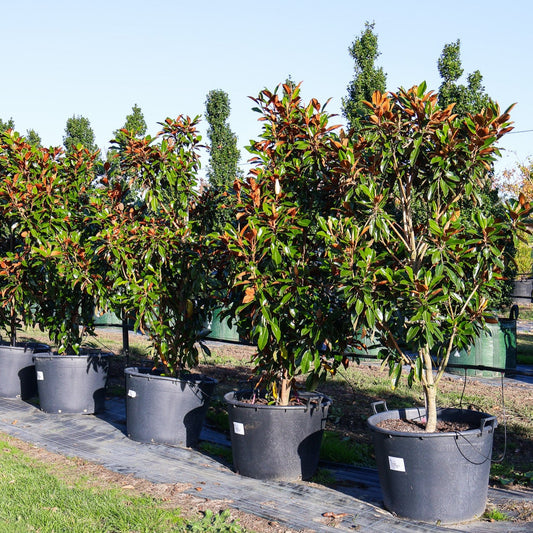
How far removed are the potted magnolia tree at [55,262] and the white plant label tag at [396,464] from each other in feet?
14.7

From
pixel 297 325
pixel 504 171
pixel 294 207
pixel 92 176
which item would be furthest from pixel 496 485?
pixel 504 171

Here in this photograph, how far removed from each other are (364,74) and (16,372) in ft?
37.1

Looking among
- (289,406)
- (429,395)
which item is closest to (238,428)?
(289,406)

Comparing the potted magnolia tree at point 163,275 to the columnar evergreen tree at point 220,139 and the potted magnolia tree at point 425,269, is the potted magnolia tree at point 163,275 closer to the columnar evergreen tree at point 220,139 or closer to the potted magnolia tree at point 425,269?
the potted magnolia tree at point 425,269

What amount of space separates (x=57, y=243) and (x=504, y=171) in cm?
4246

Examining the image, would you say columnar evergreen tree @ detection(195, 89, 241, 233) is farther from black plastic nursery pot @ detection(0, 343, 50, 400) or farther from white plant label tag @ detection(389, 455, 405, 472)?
white plant label tag @ detection(389, 455, 405, 472)

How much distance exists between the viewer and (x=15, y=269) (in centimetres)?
844

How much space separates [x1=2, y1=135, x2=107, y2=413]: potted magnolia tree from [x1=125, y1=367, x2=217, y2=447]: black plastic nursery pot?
1.47 metres

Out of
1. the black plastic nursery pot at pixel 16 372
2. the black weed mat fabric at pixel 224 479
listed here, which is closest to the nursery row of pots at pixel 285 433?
the black weed mat fabric at pixel 224 479

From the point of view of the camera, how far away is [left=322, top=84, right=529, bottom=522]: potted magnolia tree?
181 inches

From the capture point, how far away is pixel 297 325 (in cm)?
557

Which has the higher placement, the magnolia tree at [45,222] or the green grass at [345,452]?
the magnolia tree at [45,222]

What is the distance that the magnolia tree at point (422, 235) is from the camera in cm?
465

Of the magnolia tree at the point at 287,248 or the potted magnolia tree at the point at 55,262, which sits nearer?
the magnolia tree at the point at 287,248
